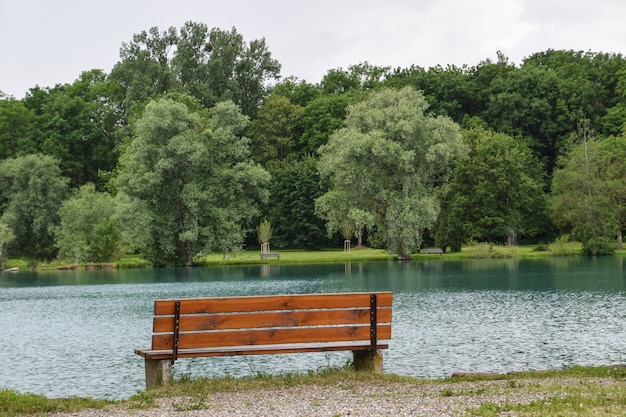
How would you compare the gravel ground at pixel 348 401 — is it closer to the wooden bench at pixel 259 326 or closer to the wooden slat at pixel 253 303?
the wooden bench at pixel 259 326

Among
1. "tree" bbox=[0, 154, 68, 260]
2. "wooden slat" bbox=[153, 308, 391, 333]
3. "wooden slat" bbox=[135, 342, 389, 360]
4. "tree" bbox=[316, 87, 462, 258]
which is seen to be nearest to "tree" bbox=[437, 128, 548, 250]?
"tree" bbox=[316, 87, 462, 258]

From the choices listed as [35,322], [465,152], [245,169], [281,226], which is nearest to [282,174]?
[281,226]

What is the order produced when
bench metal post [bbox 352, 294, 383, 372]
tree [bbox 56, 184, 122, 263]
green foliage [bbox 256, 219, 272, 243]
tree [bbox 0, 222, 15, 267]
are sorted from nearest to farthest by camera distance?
bench metal post [bbox 352, 294, 383, 372] → tree [bbox 56, 184, 122, 263] → tree [bbox 0, 222, 15, 267] → green foliage [bbox 256, 219, 272, 243]

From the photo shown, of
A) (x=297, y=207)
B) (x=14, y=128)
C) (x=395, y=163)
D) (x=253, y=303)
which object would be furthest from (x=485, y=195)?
(x=253, y=303)

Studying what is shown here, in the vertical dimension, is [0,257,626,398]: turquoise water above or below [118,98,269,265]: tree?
below

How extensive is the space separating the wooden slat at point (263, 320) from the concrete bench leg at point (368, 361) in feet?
1.62

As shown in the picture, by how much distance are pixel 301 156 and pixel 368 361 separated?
260 feet

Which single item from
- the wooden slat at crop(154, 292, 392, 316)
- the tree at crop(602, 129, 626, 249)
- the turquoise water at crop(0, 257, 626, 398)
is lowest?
the turquoise water at crop(0, 257, 626, 398)

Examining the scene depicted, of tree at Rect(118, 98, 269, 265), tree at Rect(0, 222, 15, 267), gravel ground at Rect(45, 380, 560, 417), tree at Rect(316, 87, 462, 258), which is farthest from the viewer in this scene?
tree at Rect(0, 222, 15, 267)

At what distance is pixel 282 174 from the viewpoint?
3125 inches

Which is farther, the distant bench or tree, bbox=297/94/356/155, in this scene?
tree, bbox=297/94/356/155

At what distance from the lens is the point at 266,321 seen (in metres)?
10.8

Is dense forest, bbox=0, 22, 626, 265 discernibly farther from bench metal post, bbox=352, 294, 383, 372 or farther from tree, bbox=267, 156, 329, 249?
bench metal post, bbox=352, 294, 383, 372

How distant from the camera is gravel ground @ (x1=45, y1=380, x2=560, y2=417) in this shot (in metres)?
8.42
